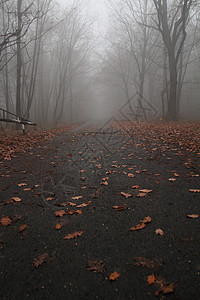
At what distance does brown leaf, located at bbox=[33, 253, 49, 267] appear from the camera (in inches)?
59.4

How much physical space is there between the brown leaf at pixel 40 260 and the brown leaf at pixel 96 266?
1.25 feet

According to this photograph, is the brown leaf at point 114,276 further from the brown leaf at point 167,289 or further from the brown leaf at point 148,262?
the brown leaf at point 167,289

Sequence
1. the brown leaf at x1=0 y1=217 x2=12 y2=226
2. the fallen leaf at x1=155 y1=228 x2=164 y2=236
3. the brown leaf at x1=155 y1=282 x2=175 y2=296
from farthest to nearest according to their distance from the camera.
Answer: the brown leaf at x1=0 y1=217 x2=12 y2=226, the fallen leaf at x1=155 y1=228 x2=164 y2=236, the brown leaf at x1=155 y1=282 x2=175 y2=296

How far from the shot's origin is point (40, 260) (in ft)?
5.08

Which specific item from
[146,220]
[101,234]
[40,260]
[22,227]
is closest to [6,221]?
[22,227]

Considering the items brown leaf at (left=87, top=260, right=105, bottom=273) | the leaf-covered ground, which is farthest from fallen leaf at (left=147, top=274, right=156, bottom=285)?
brown leaf at (left=87, top=260, right=105, bottom=273)

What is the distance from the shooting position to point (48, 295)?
4.17 feet

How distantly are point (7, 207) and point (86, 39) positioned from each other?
21.8 meters

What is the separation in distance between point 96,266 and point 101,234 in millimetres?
373

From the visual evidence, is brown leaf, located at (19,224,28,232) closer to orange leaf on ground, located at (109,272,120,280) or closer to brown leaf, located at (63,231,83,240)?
brown leaf, located at (63,231,83,240)

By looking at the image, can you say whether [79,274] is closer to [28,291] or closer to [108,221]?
[28,291]

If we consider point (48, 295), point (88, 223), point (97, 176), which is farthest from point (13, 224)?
point (97, 176)

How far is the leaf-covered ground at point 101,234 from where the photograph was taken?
1316 millimetres

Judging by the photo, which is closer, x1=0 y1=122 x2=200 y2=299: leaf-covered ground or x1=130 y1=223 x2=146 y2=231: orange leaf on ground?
x1=0 y1=122 x2=200 y2=299: leaf-covered ground
